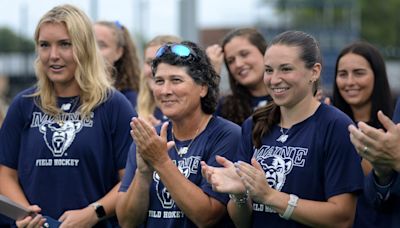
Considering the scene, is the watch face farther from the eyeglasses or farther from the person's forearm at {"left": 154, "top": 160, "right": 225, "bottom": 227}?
the eyeglasses

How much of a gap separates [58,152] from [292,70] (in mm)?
1637

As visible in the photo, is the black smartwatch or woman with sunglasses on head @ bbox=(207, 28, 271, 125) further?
woman with sunglasses on head @ bbox=(207, 28, 271, 125)

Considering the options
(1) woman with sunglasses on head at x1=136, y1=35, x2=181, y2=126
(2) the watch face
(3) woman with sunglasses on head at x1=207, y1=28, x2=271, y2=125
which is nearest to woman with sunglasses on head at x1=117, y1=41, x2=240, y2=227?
(2) the watch face

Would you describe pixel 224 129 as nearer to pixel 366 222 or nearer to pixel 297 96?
pixel 297 96

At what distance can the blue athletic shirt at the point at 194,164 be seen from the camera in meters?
4.68

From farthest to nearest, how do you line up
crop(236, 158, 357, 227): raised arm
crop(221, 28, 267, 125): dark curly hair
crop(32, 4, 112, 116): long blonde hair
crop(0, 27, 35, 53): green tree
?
crop(0, 27, 35, 53): green tree, crop(221, 28, 267, 125): dark curly hair, crop(32, 4, 112, 116): long blonde hair, crop(236, 158, 357, 227): raised arm

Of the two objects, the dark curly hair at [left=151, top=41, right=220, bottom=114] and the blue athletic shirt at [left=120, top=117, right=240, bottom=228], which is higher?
the dark curly hair at [left=151, top=41, right=220, bottom=114]

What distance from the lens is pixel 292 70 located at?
4496 millimetres

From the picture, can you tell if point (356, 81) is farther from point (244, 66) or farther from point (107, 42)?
point (107, 42)

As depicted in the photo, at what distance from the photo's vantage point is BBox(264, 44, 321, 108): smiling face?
4.50 metres

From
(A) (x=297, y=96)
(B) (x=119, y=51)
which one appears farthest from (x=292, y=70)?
(B) (x=119, y=51)

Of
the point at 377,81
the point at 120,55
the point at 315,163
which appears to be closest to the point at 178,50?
the point at 315,163

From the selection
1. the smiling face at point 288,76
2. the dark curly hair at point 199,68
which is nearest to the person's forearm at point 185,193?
the dark curly hair at point 199,68

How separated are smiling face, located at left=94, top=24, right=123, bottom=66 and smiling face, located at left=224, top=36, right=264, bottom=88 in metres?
1.11
